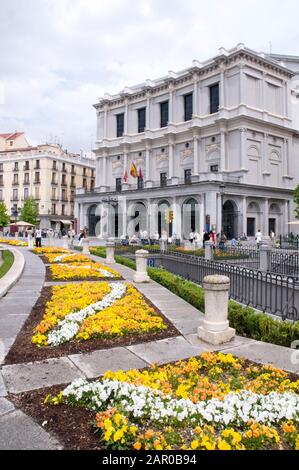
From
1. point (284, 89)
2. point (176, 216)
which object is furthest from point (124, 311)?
point (284, 89)

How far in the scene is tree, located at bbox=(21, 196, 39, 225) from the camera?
63.9 meters

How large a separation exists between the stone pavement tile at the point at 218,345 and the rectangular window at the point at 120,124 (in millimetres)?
52596

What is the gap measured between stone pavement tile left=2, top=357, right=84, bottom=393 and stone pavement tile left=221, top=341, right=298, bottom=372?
2.61 m

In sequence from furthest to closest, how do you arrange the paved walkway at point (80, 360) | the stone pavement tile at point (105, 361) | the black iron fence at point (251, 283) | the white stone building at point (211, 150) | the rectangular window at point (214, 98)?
the rectangular window at point (214, 98)
the white stone building at point (211, 150)
the black iron fence at point (251, 283)
the stone pavement tile at point (105, 361)
the paved walkway at point (80, 360)

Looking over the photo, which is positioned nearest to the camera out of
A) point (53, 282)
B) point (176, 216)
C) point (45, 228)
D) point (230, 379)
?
point (230, 379)

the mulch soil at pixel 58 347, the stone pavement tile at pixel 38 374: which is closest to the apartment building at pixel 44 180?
the mulch soil at pixel 58 347

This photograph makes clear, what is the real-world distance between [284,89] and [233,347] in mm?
47295

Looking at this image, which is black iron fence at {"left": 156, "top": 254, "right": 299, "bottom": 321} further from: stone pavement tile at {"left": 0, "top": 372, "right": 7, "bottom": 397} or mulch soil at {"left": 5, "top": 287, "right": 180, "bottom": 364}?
stone pavement tile at {"left": 0, "top": 372, "right": 7, "bottom": 397}

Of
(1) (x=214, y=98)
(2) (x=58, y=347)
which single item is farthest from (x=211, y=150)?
(2) (x=58, y=347)

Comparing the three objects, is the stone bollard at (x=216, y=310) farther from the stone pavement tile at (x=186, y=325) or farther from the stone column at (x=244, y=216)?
the stone column at (x=244, y=216)

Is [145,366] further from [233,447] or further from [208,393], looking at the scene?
[233,447]

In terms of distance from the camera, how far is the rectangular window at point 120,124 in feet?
183
